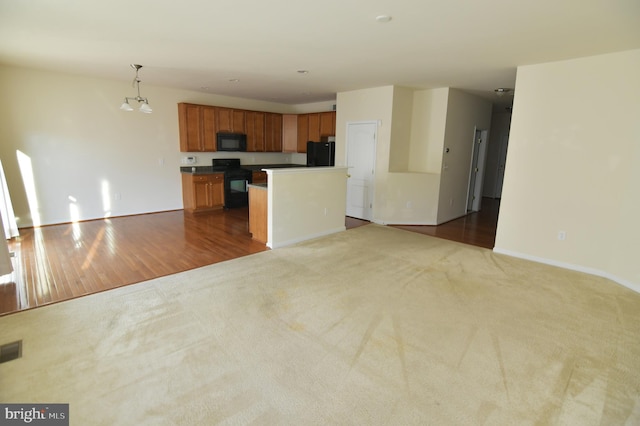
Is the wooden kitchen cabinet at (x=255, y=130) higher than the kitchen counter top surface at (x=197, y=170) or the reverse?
higher

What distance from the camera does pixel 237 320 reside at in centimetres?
272

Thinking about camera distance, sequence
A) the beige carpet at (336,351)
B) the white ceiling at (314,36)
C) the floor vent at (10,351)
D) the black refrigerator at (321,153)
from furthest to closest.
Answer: the black refrigerator at (321,153)
the white ceiling at (314,36)
the floor vent at (10,351)
the beige carpet at (336,351)

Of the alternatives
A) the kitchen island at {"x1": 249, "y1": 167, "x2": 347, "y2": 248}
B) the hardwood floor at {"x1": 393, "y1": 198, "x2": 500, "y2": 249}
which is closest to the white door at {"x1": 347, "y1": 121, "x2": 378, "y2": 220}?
the hardwood floor at {"x1": 393, "y1": 198, "x2": 500, "y2": 249}

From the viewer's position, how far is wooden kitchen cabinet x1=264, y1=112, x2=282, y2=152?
8031 millimetres

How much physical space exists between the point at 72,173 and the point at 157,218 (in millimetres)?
1565

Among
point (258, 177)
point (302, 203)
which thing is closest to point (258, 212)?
point (302, 203)

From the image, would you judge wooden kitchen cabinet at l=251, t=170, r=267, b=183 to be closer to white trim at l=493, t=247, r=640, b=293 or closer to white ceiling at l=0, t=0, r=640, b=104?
white ceiling at l=0, t=0, r=640, b=104

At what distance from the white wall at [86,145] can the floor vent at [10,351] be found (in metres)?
4.00

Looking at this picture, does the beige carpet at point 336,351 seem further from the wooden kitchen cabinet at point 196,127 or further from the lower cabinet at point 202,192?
the wooden kitchen cabinet at point 196,127

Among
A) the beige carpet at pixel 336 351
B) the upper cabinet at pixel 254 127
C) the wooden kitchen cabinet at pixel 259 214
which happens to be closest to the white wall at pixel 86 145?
the upper cabinet at pixel 254 127

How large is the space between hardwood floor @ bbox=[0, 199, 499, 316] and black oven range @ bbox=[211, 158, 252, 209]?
596mm

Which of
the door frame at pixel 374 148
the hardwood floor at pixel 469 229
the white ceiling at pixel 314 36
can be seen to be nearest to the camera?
the white ceiling at pixel 314 36

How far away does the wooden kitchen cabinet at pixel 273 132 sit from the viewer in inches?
316

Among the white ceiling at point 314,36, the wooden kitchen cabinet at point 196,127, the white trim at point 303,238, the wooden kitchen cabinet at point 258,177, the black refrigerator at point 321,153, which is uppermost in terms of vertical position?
the white ceiling at point 314,36
